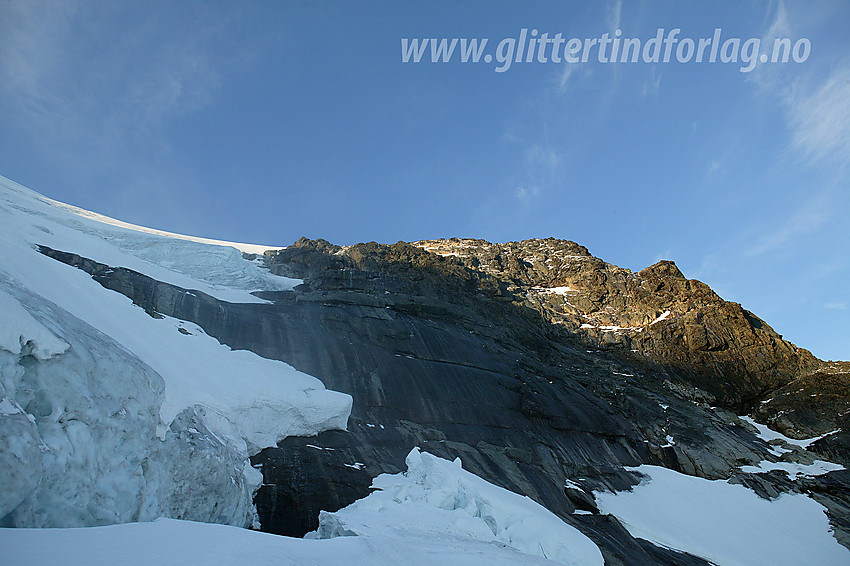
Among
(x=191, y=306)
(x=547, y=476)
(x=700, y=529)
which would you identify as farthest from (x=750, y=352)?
(x=191, y=306)

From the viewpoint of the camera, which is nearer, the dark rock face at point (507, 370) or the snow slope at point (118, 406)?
the snow slope at point (118, 406)

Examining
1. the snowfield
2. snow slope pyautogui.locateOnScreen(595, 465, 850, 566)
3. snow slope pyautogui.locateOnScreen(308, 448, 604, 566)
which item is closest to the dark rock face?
→ snow slope pyautogui.locateOnScreen(595, 465, 850, 566)

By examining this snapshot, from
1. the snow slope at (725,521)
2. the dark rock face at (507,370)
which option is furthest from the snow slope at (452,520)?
the snow slope at (725,521)

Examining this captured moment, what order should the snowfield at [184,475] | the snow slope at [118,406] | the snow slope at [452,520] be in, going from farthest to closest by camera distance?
the snow slope at [452,520] < the snow slope at [118,406] < the snowfield at [184,475]

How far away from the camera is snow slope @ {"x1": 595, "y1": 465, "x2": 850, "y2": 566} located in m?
25.0

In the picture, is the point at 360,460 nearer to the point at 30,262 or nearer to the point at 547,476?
the point at 547,476

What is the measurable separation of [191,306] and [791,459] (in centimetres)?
4904

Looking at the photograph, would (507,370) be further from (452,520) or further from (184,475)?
(184,475)

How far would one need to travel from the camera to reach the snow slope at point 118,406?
30.9 ft

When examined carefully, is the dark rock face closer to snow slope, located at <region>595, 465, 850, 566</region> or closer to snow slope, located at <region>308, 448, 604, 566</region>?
snow slope, located at <region>595, 465, 850, 566</region>

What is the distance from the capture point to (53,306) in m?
14.2

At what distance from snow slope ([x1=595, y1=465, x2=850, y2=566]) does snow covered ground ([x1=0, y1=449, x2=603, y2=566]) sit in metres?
11.6

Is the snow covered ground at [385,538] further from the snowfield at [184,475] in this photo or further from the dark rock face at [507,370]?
the dark rock face at [507,370]

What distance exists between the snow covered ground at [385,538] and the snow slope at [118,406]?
2870mm
